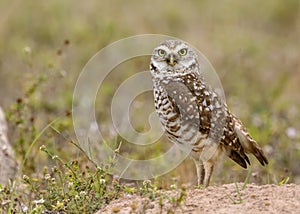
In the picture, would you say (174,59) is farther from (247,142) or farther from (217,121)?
(247,142)

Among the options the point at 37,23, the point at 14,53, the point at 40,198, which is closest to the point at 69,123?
the point at 40,198

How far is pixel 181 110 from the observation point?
5598 mm

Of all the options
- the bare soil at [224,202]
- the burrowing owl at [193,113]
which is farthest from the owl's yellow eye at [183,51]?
the bare soil at [224,202]

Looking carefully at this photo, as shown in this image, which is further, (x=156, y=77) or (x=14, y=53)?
(x=14, y=53)

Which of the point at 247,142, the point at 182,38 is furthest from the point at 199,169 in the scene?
the point at 182,38

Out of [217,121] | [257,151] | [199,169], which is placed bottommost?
[199,169]

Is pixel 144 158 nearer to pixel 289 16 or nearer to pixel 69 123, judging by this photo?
pixel 69 123

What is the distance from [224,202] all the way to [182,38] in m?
8.71

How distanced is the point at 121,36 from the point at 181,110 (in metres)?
6.99

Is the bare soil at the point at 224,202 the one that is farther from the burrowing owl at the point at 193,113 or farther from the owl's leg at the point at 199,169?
the owl's leg at the point at 199,169

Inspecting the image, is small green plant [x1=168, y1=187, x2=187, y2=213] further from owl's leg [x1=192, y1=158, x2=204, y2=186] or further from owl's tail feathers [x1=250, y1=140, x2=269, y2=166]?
owl's tail feathers [x1=250, y1=140, x2=269, y2=166]

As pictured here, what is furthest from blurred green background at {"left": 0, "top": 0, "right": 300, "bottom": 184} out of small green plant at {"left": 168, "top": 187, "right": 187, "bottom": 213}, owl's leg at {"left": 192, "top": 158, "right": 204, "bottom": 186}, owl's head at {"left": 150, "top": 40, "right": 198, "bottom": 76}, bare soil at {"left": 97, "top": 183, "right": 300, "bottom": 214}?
small green plant at {"left": 168, "top": 187, "right": 187, "bottom": 213}

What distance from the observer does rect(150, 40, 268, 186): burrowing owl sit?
5.61m

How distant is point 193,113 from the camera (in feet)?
18.5
